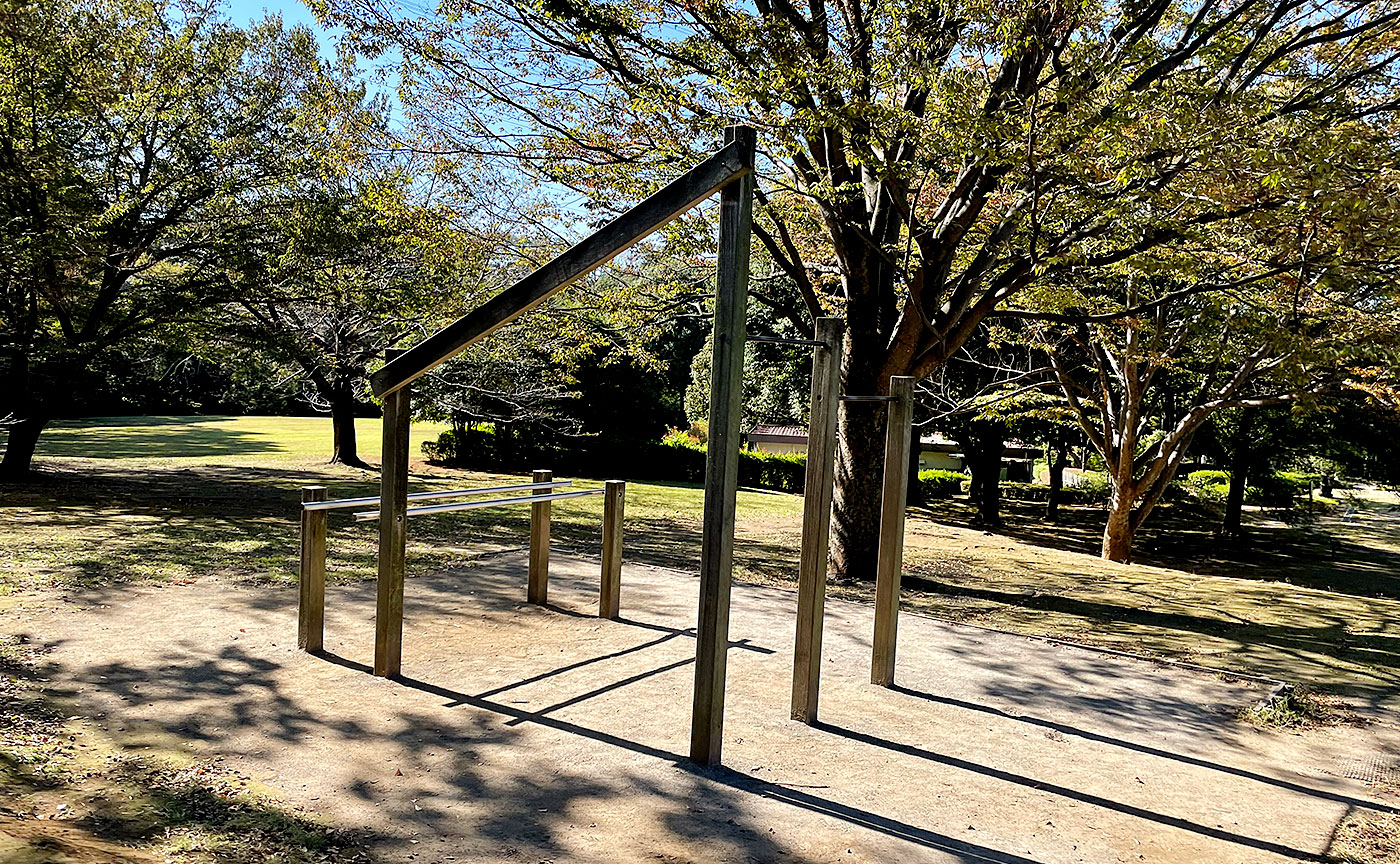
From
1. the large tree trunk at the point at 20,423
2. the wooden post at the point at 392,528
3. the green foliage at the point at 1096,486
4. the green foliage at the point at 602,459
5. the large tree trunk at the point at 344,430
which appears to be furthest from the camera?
the green foliage at the point at 1096,486

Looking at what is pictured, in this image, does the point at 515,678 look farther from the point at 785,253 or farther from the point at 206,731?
the point at 785,253

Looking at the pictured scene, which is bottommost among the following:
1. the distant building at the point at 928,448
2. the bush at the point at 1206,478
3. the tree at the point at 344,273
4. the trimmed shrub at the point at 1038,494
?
the trimmed shrub at the point at 1038,494

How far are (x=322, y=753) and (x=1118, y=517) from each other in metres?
13.1

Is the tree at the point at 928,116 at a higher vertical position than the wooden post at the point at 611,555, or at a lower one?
higher

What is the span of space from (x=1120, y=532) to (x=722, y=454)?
39.9 ft

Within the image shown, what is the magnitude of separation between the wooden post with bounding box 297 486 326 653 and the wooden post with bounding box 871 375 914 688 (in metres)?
3.03

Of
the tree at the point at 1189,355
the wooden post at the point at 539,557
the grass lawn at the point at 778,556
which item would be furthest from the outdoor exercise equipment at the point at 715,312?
the tree at the point at 1189,355

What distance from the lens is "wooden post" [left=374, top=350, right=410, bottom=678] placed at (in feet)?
15.5

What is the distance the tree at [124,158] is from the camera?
34.5 ft

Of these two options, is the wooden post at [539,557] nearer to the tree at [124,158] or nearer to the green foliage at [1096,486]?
the tree at [124,158]

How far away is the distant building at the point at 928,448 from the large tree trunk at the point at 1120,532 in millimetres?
14826

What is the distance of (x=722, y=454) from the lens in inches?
154

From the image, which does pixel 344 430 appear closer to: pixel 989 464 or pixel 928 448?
pixel 989 464

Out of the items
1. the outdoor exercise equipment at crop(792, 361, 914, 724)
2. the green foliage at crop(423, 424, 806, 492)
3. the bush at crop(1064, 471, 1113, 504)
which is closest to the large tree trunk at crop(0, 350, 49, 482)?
the green foliage at crop(423, 424, 806, 492)
